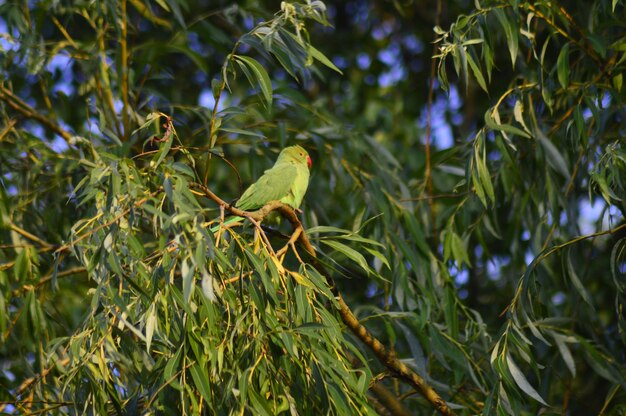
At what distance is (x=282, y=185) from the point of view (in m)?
3.60

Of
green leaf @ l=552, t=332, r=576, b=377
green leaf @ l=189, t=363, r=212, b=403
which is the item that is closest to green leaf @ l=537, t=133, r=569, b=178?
green leaf @ l=552, t=332, r=576, b=377

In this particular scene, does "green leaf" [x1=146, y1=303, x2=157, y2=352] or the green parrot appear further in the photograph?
the green parrot

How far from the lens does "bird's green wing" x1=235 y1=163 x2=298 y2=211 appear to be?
139 inches

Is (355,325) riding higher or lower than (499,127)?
lower

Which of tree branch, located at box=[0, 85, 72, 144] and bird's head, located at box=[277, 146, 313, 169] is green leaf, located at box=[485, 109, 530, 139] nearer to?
bird's head, located at box=[277, 146, 313, 169]

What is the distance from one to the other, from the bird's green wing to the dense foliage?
314 mm

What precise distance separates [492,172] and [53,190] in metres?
2.12

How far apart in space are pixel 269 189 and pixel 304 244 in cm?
87

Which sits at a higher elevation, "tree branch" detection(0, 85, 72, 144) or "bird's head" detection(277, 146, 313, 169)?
"bird's head" detection(277, 146, 313, 169)

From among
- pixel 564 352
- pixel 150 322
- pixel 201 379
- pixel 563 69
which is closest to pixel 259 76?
pixel 150 322

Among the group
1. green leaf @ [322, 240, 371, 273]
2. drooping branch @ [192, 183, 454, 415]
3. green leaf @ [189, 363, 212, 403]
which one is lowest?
green leaf @ [189, 363, 212, 403]

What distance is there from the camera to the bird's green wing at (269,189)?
11.6 ft

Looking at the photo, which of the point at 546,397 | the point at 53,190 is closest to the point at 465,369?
the point at 546,397

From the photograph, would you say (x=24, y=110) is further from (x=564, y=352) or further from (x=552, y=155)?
(x=564, y=352)
